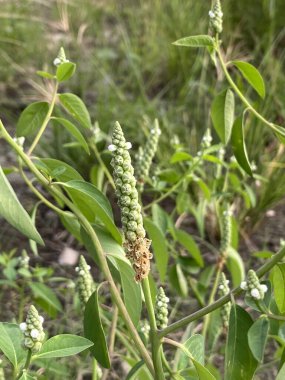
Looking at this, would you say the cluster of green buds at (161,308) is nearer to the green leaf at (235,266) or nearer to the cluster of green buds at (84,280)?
the cluster of green buds at (84,280)

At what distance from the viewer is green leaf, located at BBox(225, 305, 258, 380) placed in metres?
1.12

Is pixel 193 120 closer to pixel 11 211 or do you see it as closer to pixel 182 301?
pixel 182 301

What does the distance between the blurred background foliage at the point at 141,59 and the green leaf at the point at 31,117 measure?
4.86ft

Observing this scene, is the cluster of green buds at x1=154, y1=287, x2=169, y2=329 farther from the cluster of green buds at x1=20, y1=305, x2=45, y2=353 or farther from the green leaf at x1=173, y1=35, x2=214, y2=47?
the green leaf at x1=173, y1=35, x2=214, y2=47

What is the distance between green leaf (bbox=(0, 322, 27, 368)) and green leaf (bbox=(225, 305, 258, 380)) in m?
0.33

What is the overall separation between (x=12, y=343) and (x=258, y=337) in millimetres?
384

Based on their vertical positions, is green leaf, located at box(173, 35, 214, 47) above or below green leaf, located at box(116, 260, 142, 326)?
above

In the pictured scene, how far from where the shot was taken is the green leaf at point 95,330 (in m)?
1.18

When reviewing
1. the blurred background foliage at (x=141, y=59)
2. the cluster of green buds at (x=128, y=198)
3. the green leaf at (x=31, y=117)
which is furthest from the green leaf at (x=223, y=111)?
the blurred background foliage at (x=141, y=59)

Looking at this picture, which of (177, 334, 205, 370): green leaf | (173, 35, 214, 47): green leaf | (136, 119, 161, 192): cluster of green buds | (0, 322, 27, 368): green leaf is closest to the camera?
(0, 322, 27, 368): green leaf

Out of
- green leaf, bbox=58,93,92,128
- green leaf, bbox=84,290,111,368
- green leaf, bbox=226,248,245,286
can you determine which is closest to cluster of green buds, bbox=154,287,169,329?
green leaf, bbox=84,290,111,368

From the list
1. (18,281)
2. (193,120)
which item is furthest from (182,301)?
(193,120)

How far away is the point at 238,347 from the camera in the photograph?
1.12 m

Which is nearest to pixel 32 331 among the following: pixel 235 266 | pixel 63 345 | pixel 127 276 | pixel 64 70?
pixel 63 345
